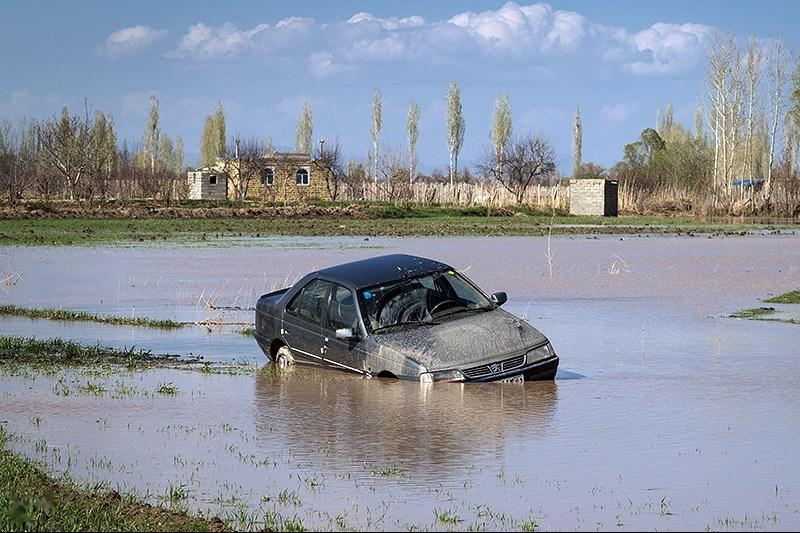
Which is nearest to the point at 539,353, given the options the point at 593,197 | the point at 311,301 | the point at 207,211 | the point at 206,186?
the point at 311,301

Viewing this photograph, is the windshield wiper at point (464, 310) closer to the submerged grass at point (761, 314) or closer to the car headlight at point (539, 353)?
the car headlight at point (539, 353)

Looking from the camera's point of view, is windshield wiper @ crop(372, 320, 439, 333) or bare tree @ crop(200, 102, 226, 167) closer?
windshield wiper @ crop(372, 320, 439, 333)

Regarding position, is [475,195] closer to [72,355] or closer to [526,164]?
[526,164]

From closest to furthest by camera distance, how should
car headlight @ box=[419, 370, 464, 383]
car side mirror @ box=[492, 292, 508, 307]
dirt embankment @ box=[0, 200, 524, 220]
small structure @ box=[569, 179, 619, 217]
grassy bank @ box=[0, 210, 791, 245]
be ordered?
car headlight @ box=[419, 370, 464, 383] → car side mirror @ box=[492, 292, 508, 307] → grassy bank @ box=[0, 210, 791, 245] → dirt embankment @ box=[0, 200, 524, 220] → small structure @ box=[569, 179, 619, 217]

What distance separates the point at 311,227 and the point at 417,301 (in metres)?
49.9

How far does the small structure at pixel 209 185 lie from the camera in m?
111

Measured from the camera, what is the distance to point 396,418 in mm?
13969

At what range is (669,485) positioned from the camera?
10.8m

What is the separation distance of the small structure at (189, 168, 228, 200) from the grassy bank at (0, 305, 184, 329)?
282 ft

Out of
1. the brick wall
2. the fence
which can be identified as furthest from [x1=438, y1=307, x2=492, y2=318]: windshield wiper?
the brick wall

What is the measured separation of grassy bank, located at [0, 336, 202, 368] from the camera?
18.3 meters

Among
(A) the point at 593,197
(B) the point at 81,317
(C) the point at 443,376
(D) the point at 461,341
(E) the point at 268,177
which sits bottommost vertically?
(B) the point at 81,317

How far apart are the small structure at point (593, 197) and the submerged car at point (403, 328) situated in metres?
71.7

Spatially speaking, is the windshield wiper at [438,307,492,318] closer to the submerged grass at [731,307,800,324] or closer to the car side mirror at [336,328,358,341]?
the car side mirror at [336,328,358,341]
